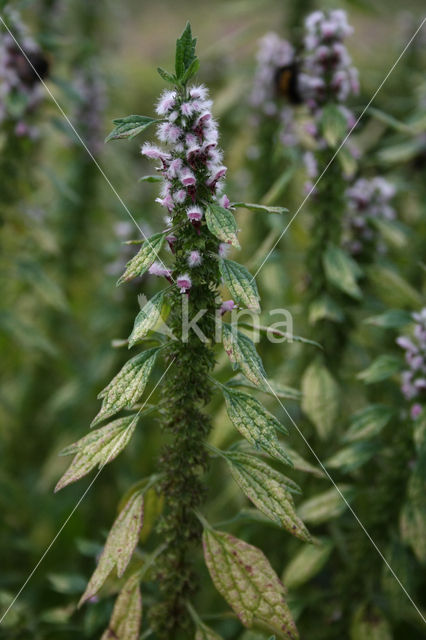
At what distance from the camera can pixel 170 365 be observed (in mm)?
1626

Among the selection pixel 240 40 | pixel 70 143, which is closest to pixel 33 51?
pixel 70 143

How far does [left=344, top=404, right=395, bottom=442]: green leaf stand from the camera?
223 cm

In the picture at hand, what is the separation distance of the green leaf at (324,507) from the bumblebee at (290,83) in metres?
2.10

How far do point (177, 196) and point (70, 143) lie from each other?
10.1 ft

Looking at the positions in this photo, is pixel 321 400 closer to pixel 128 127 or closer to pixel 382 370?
pixel 382 370

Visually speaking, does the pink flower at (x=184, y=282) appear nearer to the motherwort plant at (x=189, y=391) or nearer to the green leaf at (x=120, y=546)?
the motherwort plant at (x=189, y=391)

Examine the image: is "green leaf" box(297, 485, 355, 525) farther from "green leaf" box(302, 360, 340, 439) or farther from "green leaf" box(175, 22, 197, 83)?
"green leaf" box(175, 22, 197, 83)

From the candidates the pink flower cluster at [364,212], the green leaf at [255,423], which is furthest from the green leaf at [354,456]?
the pink flower cluster at [364,212]

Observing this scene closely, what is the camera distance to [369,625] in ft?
7.56

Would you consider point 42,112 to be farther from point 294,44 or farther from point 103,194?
point 294,44

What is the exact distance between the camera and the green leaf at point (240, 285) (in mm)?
1367

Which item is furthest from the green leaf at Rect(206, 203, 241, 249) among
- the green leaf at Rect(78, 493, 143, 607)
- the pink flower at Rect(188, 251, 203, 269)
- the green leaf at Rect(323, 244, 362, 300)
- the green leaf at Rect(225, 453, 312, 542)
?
the green leaf at Rect(323, 244, 362, 300)

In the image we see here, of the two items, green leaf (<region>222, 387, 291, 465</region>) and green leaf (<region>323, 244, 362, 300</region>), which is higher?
green leaf (<region>323, 244, 362, 300</region>)

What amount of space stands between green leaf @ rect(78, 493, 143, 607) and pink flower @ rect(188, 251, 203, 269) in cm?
74
